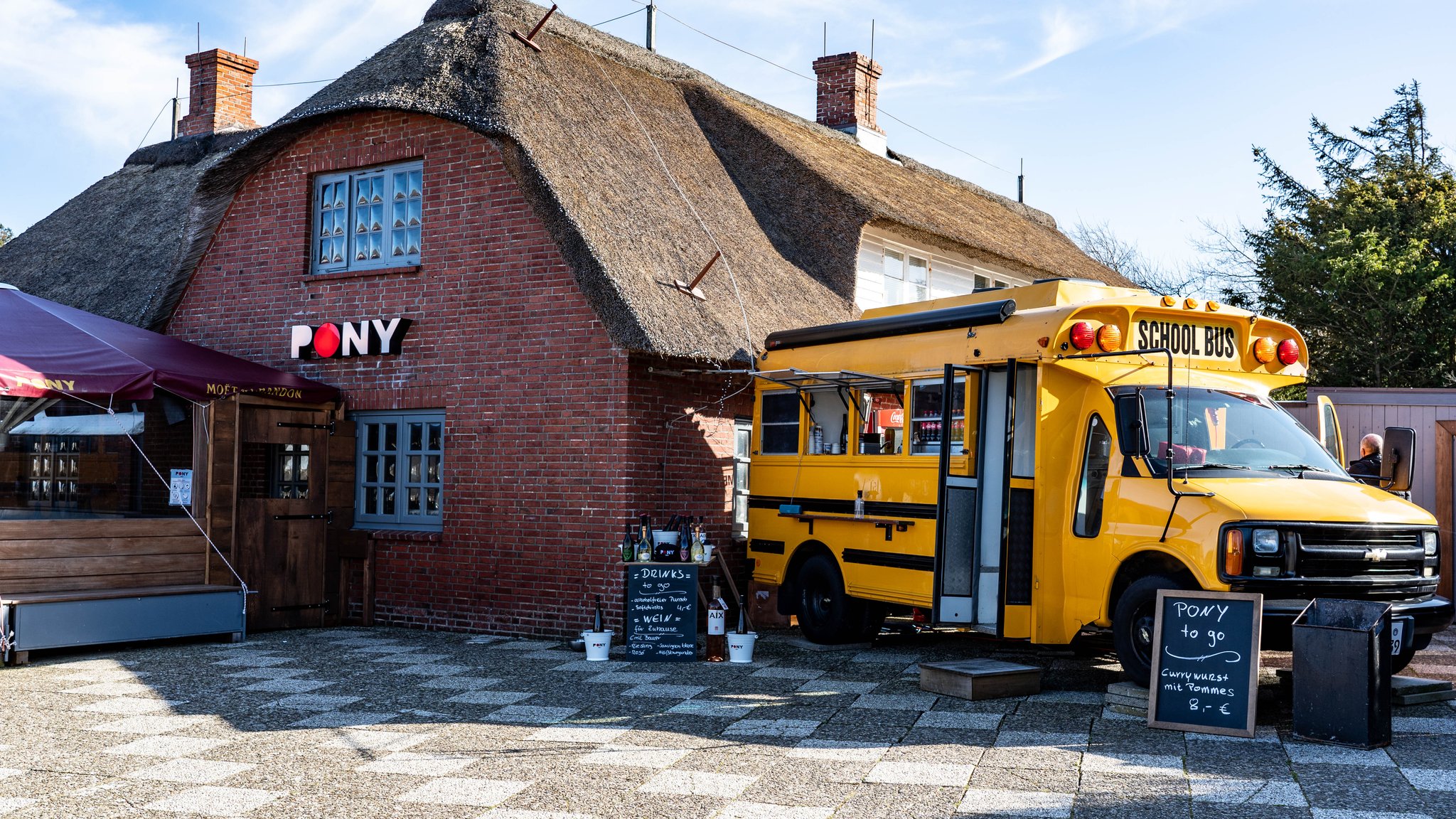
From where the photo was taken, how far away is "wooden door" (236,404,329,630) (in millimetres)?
11898

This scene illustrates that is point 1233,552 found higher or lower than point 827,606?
higher

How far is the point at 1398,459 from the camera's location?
28.8 ft

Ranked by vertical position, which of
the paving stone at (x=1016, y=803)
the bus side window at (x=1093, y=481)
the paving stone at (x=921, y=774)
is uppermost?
the bus side window at (x=1093, y=481)

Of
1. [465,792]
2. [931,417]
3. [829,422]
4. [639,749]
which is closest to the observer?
[465,792]

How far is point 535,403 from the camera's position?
471 inches

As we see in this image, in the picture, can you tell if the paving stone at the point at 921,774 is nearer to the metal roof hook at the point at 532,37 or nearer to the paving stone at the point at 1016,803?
the paving stone at the point at 1016,803

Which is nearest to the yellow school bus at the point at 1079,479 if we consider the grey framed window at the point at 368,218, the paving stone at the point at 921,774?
the paving stone at the point at 921,774

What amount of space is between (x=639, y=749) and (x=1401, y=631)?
4743mm

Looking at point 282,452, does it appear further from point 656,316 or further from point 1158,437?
point 1158,437

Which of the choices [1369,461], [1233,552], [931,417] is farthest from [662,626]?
[1369,461]

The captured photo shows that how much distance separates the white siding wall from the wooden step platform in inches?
249

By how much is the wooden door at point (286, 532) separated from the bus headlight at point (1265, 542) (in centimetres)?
855

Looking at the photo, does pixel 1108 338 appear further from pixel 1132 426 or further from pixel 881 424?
pixel 881 424

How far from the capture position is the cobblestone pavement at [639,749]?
5953mm
